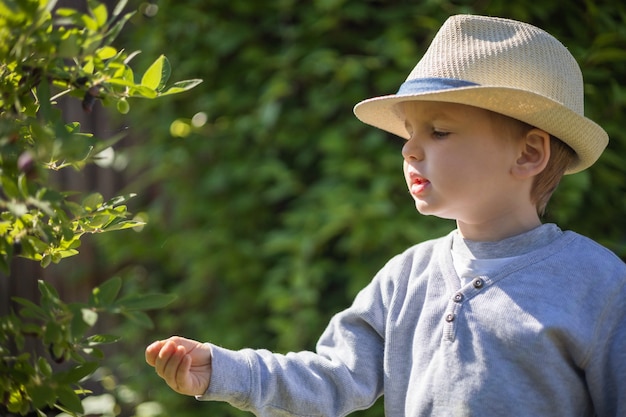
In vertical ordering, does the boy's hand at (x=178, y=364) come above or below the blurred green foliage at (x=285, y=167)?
above

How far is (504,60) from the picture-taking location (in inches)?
65.7

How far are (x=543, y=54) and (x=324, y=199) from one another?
1461 mm

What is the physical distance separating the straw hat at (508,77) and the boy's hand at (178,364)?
65 centimetres

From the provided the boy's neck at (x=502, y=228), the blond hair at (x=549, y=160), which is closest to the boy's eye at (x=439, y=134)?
the blond hair at (x=549, y=160)

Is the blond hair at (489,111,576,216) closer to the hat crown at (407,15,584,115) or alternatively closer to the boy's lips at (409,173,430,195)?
the hat crown at (407,15,584,115)

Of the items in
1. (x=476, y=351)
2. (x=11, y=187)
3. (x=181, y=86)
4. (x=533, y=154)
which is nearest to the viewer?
(x=11, y=187)

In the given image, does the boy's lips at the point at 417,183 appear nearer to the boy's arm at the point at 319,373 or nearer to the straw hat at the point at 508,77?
the straw hat at the point at 508,77

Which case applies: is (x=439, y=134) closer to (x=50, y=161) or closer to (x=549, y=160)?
(x=549, y=160)

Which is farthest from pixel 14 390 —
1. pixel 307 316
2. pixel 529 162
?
pixel 307 316

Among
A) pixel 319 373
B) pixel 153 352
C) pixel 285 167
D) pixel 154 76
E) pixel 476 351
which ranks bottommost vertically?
pixel 285 167

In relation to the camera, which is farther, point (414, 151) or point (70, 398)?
point (414, 151)

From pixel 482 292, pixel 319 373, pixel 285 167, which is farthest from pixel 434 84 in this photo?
pixel 285 167

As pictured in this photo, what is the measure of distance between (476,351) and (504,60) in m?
0.58

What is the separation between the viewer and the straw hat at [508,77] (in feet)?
5.38
